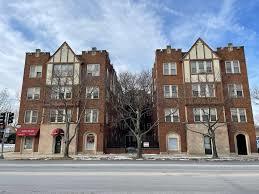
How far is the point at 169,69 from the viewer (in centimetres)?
3744

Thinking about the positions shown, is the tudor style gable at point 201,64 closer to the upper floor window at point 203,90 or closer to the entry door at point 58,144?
the upper floor window at point 203,90

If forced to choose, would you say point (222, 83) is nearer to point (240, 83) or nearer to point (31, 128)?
point (240, 83)

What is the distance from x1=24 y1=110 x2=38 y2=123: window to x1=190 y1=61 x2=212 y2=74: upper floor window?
23.4 metres

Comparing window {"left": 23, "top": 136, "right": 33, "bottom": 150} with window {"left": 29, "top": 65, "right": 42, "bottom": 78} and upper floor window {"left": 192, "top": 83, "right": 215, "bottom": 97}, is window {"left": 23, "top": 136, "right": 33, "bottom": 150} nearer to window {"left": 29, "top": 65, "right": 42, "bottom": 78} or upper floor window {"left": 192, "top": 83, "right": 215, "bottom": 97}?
window {"left": 29, "top": 65, "right": 42, "bottom": 78}


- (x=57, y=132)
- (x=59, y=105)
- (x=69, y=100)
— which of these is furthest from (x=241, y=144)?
(x=59, y=105)

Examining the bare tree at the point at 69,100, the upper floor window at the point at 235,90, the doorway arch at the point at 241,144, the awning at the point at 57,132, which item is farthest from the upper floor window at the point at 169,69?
the awning at the point at 57,132

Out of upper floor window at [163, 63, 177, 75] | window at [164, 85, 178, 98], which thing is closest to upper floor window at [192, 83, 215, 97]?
window at [164, 85, 178, 98]

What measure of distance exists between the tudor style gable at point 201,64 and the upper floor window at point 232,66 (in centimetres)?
186

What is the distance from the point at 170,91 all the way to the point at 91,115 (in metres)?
11.8

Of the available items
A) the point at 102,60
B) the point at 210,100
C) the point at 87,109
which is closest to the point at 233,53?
the point at 210,100

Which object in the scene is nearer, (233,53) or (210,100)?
(210,100)

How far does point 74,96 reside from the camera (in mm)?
34938

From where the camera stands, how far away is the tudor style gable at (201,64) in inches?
1410

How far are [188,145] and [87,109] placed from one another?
14824 millimetres
